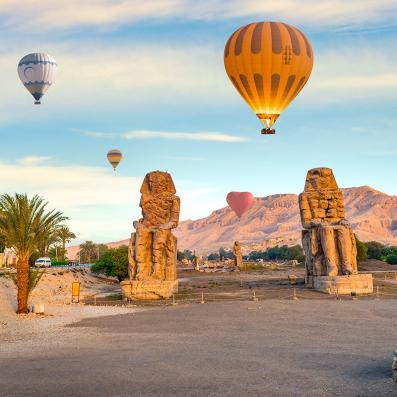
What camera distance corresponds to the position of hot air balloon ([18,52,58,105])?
4250 centimetres

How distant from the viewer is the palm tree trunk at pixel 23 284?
18500 mm

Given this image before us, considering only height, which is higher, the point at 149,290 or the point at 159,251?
the point at 159,251

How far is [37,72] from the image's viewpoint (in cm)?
4266

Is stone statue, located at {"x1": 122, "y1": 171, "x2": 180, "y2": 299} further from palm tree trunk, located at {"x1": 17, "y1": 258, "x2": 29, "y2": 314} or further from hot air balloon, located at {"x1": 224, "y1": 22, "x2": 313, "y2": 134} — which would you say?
hot air balloon, located at {"x1": 224, "y1": 22, "x2": 313, "y2": 134}

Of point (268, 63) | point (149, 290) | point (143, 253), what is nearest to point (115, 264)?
point (143, 253)

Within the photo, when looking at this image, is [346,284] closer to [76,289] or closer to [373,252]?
[76,289]

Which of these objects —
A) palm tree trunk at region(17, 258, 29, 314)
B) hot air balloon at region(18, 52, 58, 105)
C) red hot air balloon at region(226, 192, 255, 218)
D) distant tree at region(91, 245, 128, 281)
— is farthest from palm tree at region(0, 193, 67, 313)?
red hot air balloon at region(226, 192, 255, 218)

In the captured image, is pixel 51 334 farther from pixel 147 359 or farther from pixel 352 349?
pixel 352 349

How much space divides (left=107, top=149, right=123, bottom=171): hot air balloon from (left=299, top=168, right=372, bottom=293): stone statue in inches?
1188

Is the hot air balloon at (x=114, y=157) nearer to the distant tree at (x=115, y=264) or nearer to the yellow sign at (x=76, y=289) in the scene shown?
the distant tree at (x=115, y=264)

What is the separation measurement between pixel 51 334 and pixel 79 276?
24.6 metres

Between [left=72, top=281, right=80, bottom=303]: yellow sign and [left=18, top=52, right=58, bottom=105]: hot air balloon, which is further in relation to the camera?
[left=18, top=52, right=58, bottom=105]: hot air balloon

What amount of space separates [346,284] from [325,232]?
2042 millimetres

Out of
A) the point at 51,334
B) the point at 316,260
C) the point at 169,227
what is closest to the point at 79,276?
the point at 169,227
